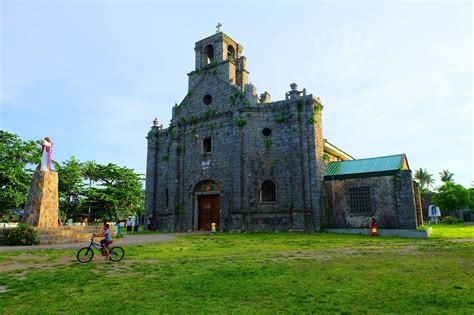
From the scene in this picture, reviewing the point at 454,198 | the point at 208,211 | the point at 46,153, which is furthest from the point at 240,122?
the point at 454,198

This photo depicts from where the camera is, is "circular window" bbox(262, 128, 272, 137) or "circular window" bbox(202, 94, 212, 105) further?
"circular window" bbox(202, 94, 212, 105)

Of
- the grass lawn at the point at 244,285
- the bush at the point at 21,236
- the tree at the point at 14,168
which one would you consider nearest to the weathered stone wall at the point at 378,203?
the grass lawn at the point at 244,285

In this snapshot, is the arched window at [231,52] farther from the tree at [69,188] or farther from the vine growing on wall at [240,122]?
the tree at [69,188]

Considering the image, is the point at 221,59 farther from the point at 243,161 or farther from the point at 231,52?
the point at 243,161

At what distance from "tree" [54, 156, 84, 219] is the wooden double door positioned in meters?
20.0

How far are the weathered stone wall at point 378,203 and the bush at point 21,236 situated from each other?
17.2 meters

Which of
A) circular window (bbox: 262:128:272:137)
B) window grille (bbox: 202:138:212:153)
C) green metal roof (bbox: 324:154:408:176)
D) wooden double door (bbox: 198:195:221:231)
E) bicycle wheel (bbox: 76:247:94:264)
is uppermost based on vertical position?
circular window (bbox: 262:128:272:137)

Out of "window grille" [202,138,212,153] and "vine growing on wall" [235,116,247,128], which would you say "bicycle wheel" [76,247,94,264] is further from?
"window grille" [202,138,212,153]

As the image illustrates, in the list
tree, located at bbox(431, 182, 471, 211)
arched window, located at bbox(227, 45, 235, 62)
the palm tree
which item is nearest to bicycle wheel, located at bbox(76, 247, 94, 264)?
arched window, located at bbox(227, 45, 235, 62)

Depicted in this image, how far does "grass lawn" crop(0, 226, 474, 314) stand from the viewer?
500 cm

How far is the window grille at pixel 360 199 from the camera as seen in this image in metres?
22.2

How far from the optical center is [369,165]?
23250 mm

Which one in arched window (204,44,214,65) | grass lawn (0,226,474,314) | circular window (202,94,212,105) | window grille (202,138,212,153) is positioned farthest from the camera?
arched window (204,44,214,65)

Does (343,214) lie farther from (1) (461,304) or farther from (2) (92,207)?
(2) (92,207)
